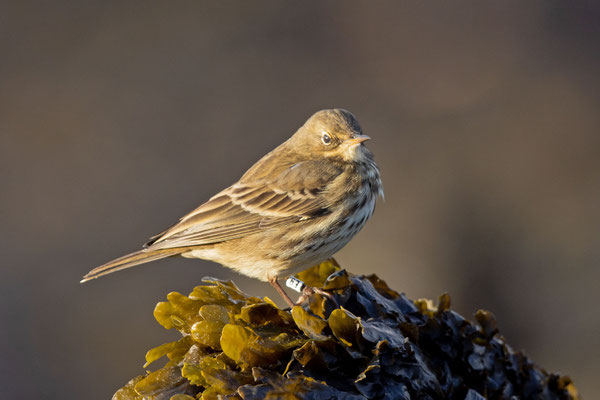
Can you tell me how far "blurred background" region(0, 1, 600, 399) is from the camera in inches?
381

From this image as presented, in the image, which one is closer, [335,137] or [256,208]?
[256,208]

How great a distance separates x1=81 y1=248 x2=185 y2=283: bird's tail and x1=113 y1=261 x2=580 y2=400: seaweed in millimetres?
1150

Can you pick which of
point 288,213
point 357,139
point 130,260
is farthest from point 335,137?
point 130,260

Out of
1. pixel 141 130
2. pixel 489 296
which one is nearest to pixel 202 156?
pixel 141 130

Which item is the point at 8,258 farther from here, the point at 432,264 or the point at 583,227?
the point at 583,227

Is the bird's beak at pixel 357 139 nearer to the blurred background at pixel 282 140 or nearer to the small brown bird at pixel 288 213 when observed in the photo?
the small brown bird at pixel 288 213

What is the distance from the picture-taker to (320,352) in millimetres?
3186

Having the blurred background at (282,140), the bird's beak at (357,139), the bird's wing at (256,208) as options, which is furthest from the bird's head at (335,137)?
the blurred background at (282,140)

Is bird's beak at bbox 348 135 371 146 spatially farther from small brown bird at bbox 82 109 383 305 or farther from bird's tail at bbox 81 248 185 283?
bird's tail at bbox 81 248 185 283

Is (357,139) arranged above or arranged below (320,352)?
above

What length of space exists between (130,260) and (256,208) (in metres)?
0.94

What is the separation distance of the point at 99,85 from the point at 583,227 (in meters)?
7.79

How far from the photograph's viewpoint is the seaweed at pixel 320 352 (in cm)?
308

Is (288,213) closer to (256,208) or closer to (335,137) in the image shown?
(256,208)
